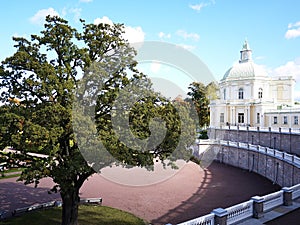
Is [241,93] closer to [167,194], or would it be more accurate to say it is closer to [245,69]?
[245,69]

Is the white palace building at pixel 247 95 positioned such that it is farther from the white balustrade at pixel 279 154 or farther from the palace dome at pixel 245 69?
the white balustrade at pixel 279 154

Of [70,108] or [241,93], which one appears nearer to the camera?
[70,108]

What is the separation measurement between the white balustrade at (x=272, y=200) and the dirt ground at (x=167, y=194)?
14.8ft

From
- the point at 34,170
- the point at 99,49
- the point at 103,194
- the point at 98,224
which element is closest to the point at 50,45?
the point at 99,49

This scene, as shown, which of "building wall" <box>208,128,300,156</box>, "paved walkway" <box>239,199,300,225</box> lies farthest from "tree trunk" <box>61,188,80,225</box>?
"building wall" <box>208,128,300,156</box>

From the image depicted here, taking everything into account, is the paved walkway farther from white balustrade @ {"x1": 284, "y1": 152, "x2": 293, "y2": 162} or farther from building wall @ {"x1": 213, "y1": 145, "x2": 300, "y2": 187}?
white balustrade @ {"x1": 284, "y1": 152, "x2": 293, "y2": 162}

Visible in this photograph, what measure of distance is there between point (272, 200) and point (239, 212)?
216cm

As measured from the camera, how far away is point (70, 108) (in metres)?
9.98

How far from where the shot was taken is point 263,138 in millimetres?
32094

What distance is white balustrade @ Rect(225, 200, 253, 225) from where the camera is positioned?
10.4 metres

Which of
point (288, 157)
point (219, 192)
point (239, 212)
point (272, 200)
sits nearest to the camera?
point (239, 212)

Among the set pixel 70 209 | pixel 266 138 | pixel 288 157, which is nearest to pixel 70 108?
pixel 70 209

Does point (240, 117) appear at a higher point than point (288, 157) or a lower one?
higher

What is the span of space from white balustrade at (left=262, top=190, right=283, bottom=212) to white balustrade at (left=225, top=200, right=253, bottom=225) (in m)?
0.92
